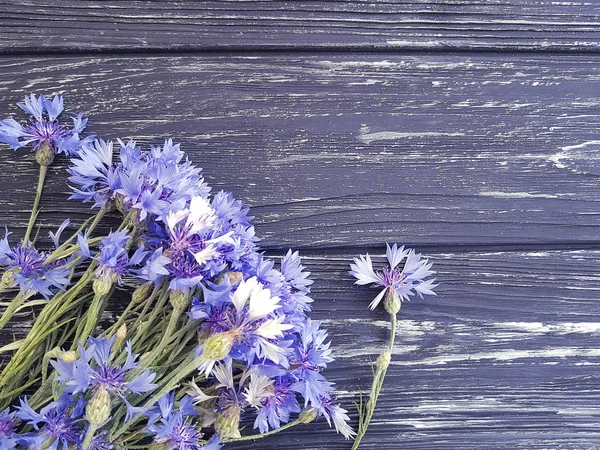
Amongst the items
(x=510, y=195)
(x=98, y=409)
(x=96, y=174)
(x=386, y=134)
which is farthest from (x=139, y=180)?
(x=510, y=195)

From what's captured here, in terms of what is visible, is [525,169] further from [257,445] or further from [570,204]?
[257,445]

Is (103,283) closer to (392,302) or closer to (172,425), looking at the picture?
(172,425)

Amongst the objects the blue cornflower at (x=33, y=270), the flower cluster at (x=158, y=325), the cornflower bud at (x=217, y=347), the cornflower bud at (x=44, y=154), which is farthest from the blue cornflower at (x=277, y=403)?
the cornflower bud at (x=44, y=154)

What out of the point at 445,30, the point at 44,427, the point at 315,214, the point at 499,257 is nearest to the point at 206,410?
the point at 44,427

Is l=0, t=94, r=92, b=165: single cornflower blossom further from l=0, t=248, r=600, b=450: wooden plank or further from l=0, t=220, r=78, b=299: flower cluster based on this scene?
l=0, t=248, r=600, b=450: wooden plank

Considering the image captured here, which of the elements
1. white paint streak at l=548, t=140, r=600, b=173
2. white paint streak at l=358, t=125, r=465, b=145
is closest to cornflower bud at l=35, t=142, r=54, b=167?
white paint streak at l=358, t=125, r=465, b=145
